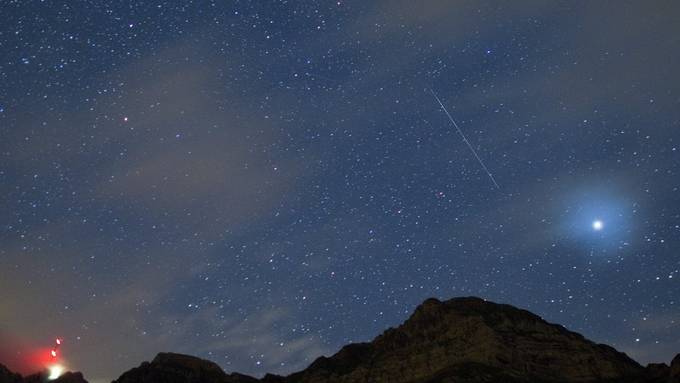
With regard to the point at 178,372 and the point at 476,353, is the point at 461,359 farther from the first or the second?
the point at 178,372

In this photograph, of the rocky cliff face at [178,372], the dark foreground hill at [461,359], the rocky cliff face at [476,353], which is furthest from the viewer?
the rocky cliff face at [178,372]

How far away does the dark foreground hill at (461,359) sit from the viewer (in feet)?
357

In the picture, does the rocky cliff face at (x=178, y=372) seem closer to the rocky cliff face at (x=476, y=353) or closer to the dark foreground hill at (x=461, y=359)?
the dark foreground hill at (x=461, y=359)

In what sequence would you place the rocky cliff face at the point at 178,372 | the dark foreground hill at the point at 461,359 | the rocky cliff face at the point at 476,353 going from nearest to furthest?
the dark foreground hill at the point at 461,359 → the rocky cliff face at the point at 476,353 → the rocky cliff face at the point at 178,372

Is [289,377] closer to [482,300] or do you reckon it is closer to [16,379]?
[482,300]

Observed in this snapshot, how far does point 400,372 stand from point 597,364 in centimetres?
3797

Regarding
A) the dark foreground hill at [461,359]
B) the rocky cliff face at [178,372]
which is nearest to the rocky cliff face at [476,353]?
the dark foreground hill at [461,359]

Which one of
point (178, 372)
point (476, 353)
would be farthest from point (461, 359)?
point (178, 372)

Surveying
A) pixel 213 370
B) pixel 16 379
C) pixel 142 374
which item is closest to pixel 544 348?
pixel 213 370

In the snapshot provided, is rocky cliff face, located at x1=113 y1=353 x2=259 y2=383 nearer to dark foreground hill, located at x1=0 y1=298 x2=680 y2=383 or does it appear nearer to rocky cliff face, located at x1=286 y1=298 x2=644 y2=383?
dark foreground hill, located at x1=0 y1=298 x2=680 y2=383

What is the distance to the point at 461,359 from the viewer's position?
380 feet

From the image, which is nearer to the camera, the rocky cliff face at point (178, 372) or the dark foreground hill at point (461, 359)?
the dark foreground hill at point (461, 359)

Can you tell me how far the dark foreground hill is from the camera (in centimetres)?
10888

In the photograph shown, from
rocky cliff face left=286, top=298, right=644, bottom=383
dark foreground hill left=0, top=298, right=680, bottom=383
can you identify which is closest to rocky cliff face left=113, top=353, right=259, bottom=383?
dark foreground hill left=0, top=298, right=680, bottom=383
